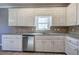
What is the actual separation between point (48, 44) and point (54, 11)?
1.28 m

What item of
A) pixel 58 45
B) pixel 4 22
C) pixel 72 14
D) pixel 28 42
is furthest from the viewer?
pixel 4 22

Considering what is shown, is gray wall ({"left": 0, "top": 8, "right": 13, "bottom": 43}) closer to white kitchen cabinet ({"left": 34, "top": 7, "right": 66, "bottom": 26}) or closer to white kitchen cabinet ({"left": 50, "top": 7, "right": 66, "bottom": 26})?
white kitchen cabinet ({"left": 34, "top": 7, "right": 66, "bottom": 26})

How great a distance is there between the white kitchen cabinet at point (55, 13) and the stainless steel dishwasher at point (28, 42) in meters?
0.99

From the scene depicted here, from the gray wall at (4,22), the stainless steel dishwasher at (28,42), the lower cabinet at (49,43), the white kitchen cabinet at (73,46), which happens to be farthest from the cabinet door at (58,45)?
the gray wall at (4,22)

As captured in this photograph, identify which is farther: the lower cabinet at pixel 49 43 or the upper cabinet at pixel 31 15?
the upper cabinet at pixel 31 15

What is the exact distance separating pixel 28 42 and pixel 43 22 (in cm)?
95

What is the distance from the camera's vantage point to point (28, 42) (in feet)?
14.2

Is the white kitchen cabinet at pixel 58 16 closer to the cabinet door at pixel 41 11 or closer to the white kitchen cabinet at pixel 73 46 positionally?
the cabinet door at pixel 41 11

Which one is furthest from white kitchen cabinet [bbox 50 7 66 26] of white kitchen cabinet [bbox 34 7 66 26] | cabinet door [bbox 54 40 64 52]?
cabinet door [bbox 54 40 64 52]

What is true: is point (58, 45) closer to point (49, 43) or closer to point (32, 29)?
point (49, 43)

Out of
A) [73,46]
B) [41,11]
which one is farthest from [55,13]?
[73,46]

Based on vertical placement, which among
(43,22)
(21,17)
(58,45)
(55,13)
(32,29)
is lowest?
Result: (58,45)

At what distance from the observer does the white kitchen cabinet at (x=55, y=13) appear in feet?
15.5
